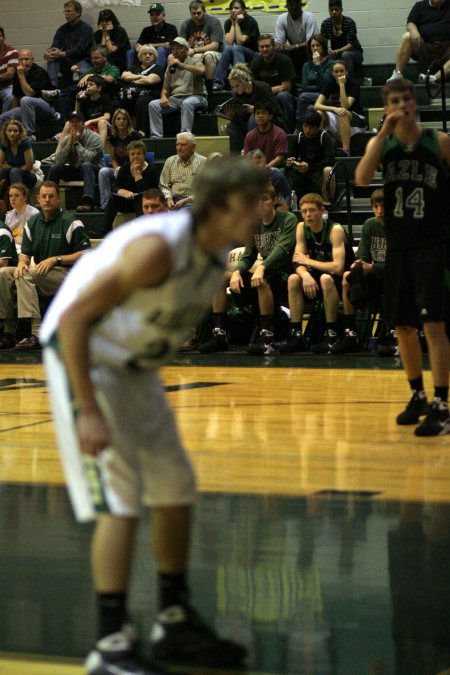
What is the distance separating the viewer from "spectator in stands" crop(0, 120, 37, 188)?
12211 millimetres

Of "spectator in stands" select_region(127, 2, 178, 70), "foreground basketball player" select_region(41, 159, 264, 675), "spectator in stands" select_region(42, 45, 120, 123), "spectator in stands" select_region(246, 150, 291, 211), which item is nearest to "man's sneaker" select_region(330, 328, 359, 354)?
"spectator in stands" select_region(246, 150, 291, 211)

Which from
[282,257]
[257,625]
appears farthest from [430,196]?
[282,257]

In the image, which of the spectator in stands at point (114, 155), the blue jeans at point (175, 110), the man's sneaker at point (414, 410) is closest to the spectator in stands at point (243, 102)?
the spectator in stands at point (114, 155)

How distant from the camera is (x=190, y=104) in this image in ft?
43.8

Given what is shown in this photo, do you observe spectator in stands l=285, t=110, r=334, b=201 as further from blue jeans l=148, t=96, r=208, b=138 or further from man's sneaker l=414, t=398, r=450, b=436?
man's sneaker l=414, t=398, r=450, b=436

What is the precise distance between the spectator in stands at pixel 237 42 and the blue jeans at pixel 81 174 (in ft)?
7.23

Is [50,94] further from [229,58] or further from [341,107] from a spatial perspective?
[341,107]

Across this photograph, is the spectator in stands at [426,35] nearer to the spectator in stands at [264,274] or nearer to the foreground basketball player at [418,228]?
the spectator in stands at [264,274]

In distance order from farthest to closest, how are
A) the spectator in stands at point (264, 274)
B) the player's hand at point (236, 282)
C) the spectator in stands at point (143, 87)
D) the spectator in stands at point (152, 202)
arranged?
the spectator in stands at point (143, 87), the player's hand at point (236, 282), the spectator in stands at point (264, 274), the spectator in stands at point (152, 202)

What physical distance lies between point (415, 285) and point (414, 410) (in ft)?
2.36

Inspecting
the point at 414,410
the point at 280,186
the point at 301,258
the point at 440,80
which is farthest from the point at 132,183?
the point at 414,410

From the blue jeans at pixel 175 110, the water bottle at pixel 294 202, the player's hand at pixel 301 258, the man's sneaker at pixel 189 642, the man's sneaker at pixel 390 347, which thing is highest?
the blue jeans at pixel 175 110

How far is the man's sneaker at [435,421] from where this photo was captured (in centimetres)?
550

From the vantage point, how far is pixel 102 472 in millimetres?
2551
